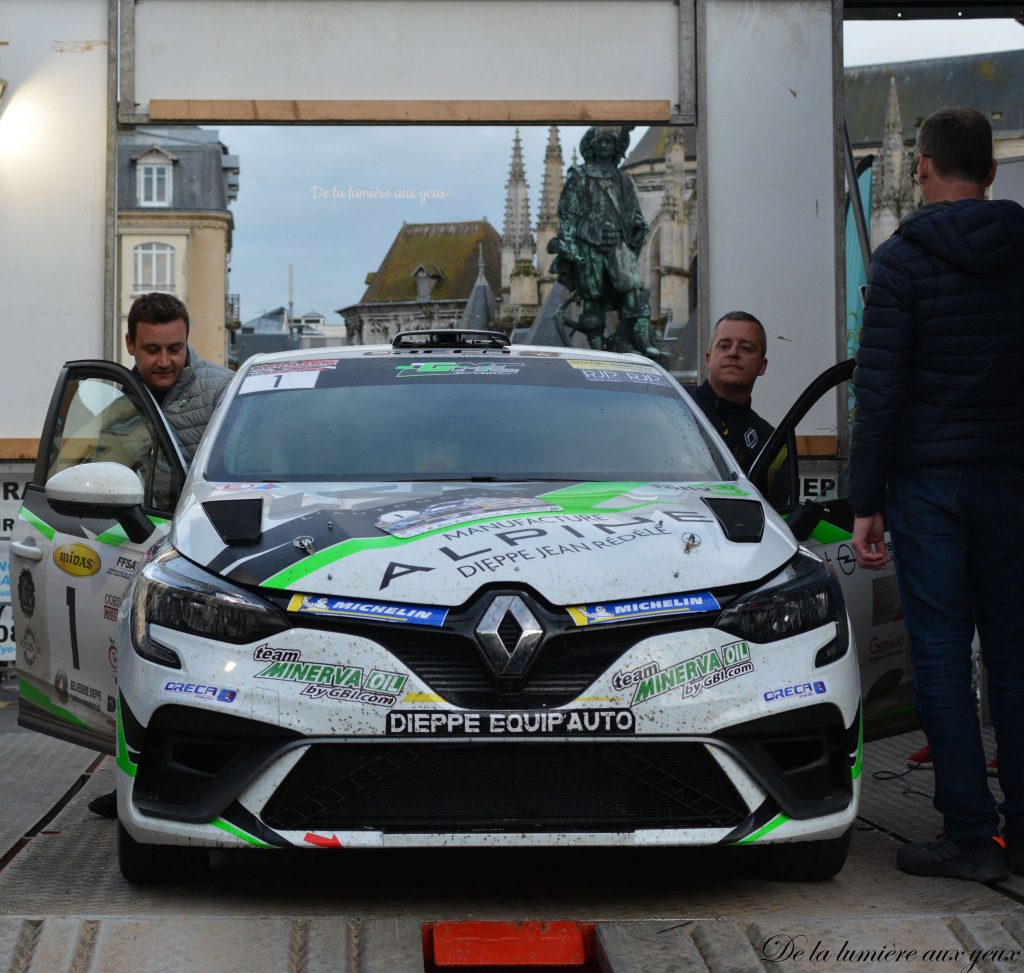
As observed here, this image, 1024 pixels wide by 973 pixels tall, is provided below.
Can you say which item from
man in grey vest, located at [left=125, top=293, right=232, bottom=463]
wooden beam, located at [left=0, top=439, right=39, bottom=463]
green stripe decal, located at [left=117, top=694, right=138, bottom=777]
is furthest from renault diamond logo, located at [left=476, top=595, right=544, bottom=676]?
wooden beam, located at [left=0, top=439, right=39, bottom=463]

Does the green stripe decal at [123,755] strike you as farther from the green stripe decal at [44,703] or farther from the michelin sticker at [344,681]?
the green stripe decal at [44,703]

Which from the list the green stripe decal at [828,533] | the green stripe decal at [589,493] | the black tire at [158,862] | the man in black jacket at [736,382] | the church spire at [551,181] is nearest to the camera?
the black tire at [158,862]

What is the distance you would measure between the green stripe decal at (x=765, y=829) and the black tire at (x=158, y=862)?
1439mm

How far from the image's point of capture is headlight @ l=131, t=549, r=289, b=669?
4.32 m

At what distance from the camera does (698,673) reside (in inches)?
169

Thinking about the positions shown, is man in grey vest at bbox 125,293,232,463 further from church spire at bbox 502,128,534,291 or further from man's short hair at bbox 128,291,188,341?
church spire at bbox 502,128,534,291

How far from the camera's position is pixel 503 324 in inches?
616

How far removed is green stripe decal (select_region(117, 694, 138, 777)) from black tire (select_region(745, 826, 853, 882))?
5.52 ft

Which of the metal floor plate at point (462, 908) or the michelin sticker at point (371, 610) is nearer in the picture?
the metal floor plate at point (462, 908)

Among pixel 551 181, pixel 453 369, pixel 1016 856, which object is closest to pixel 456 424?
pixel 453 369

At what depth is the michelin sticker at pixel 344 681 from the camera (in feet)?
13.8

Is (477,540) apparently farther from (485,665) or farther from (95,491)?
(95,491)

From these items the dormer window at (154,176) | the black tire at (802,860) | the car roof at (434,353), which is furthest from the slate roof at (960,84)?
the black tire at (802,860)

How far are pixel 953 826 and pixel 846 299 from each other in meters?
5.93
